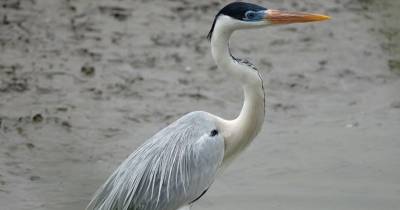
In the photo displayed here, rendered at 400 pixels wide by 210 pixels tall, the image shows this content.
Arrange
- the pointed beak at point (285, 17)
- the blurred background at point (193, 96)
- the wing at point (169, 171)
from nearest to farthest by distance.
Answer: the wing at point (169, 171) < the pointed beak at point (285, 17) < the blurred background at point (193, 96)

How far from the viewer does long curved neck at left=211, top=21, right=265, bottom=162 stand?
6059 mm

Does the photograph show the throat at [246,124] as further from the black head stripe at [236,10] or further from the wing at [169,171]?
the black head stripe at [236,10]

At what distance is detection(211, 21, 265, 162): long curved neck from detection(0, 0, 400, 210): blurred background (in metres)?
0.82

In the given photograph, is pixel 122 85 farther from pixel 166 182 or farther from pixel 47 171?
pixel 166 182

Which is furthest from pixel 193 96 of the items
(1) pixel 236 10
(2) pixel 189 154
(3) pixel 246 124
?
(1) pixel 236 10

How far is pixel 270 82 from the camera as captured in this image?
28.7 ft

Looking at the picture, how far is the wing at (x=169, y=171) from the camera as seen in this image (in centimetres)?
596

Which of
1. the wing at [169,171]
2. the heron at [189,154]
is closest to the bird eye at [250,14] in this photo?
the heron at [189,154]

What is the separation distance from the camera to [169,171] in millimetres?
6016

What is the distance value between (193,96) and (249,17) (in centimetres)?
249

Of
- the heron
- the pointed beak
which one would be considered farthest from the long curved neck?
the pointed beak

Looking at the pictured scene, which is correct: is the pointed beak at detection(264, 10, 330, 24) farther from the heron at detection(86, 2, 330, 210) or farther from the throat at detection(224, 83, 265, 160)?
the throat at detection(224, 83, 265, 160)

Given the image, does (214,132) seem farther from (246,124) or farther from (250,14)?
(250,14)

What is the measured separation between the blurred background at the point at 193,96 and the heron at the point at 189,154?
937mm
